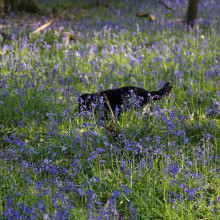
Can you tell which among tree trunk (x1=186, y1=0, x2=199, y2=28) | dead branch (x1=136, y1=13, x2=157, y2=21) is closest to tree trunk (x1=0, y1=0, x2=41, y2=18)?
dead branch (x1=136, y1=13, x2=157, y2=21)

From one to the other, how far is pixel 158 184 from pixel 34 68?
3760mm

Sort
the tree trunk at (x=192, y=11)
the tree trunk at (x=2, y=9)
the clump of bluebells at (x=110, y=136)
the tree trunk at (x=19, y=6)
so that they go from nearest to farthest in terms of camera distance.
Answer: the clump of bluebells at (x=110, y=136) → the tree trunk at (x=192, y=11) → the tree trunk at (x=2, y=9) → the tree trunk at (x=19, y=6)

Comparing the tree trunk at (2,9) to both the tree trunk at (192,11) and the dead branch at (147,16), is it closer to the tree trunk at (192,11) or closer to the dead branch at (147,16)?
the dead branch at (147,16)

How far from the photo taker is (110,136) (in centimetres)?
405

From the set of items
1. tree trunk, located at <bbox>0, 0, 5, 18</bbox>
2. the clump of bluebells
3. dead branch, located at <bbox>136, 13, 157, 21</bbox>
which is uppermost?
dead branch, located at <bbox>136, 13, 157, 21</bbox>

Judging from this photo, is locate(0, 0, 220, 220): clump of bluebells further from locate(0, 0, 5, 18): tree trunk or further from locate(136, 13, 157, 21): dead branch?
locate(0, 0, 5, 18): tree trunk

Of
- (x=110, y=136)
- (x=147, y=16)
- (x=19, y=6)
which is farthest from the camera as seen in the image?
(x=19, y=6)

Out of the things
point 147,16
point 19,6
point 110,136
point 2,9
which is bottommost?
point 110,136

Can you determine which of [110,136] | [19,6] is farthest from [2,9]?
[110,136]

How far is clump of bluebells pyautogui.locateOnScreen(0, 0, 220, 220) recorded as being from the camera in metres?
2.93

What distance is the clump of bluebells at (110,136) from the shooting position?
2928 millimetres

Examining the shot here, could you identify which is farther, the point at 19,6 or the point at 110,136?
the point at 19,6

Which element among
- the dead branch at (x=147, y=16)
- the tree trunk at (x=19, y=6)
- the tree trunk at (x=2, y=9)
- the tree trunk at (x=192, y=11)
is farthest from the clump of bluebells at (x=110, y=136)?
the tree trunk at (x=19, y=6)

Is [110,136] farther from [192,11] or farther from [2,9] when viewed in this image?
[2,9]
